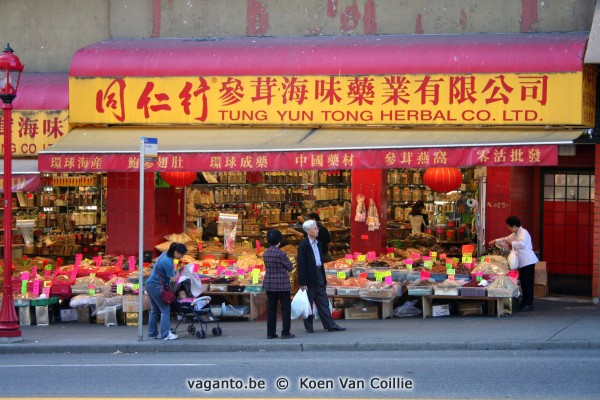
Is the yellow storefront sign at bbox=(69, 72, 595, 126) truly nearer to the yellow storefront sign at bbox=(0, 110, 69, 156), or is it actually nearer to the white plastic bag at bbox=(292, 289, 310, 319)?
the yellow storefront sign at bbox=(0, 110, 69, 156)

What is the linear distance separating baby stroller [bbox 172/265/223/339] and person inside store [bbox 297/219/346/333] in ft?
5.08

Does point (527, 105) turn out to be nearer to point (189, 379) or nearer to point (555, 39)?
point (555, 39)

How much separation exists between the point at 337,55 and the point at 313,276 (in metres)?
5.52

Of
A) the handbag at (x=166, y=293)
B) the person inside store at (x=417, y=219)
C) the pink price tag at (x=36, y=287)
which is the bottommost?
the pink price tag at (x=36, y=287)

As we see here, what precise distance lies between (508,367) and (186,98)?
1012 centimetres

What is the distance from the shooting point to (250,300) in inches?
752

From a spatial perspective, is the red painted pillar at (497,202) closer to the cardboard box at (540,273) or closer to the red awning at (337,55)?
the cardboard box at (540,273)

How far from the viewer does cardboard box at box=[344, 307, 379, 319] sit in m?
19.0

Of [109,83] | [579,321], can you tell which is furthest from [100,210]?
[579,321]

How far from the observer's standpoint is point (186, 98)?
69.6 ft

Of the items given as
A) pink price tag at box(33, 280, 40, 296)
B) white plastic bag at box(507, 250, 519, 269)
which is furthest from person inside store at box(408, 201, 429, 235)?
pink price tag at box(33, 280, 40, 296)

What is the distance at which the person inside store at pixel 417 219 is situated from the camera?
23047 mm

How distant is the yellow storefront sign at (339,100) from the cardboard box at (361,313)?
3.78 m

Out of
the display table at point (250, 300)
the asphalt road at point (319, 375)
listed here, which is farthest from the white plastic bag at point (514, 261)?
the display table at point (250, 300)
